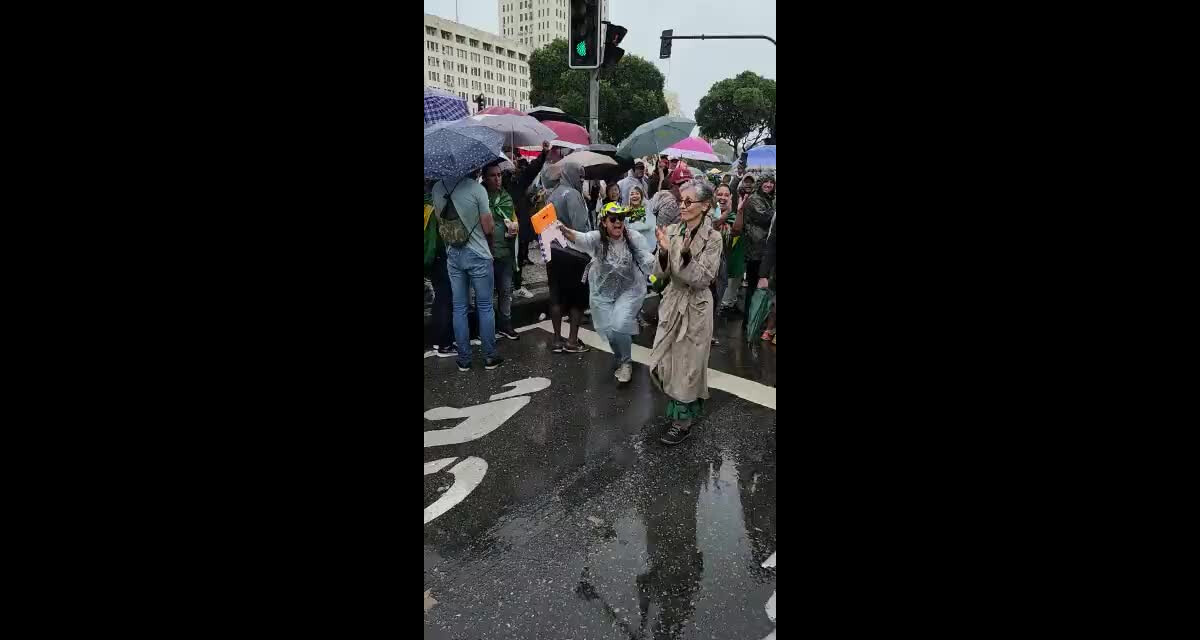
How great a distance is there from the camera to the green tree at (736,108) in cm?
5047

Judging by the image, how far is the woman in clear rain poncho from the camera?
6133 millimetres

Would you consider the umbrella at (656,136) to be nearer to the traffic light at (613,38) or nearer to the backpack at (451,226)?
the traffic light at (613,38)

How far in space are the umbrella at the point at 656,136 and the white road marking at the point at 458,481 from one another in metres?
7.49

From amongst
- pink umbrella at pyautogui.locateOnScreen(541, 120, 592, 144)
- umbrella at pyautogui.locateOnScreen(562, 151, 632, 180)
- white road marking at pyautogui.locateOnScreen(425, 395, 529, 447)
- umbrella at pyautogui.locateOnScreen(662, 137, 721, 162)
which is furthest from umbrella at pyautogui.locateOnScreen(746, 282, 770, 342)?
umbrella at pyautogui.locateOnScreen(662, 137, 721, 162)

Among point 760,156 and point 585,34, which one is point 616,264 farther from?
point 760,156

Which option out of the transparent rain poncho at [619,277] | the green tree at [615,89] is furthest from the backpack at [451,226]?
the green tree at [615,89]

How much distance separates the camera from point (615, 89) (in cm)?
4566

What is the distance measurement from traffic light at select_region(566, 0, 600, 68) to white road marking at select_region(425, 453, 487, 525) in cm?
563

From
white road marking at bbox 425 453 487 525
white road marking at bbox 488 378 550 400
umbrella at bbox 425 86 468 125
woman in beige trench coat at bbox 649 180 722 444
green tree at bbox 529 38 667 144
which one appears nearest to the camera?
white road marking at bbox 425 453 487 525

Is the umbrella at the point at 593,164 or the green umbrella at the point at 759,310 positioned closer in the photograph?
the green umbrella at the point at 759,310

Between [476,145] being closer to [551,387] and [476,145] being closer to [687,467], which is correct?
[551,387]

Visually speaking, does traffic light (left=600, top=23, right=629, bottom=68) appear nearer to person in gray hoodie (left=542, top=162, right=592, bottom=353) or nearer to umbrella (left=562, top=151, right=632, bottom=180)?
A: umbrella (left=562, top=151, right=632, bottom=180)

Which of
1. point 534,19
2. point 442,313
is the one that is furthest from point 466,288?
point 534,19
